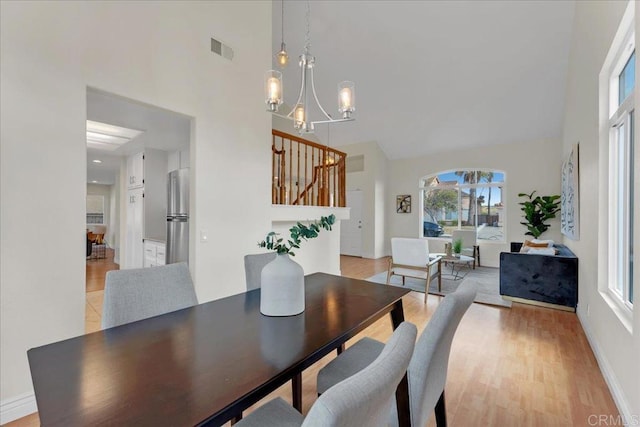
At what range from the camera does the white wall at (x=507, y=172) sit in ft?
20.0

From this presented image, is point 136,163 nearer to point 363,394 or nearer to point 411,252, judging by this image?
point 411,252

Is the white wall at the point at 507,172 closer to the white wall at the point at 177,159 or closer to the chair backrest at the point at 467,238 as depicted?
the chair backrest at the point at 467,238

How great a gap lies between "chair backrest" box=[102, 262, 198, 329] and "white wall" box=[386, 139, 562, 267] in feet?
22.8

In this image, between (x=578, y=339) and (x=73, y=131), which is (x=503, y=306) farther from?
(x=73, y=131)

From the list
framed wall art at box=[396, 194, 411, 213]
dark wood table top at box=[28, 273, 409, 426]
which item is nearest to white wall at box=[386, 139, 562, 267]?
framed wall art at box=[396, 194, 411, 213]

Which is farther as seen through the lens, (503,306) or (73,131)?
(503,306)

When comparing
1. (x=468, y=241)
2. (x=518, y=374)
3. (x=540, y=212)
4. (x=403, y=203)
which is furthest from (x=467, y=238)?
(x=518, y=374)

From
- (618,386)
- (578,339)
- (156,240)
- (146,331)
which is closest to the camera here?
(146,331)

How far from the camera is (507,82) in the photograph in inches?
196

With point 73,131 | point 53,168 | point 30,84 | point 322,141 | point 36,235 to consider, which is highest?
point 322,141

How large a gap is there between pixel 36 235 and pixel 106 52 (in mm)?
1410

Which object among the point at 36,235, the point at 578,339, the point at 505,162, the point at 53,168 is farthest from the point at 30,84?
the point at 505,162

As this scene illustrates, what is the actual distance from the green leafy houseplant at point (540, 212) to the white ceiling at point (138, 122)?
21.8 feet

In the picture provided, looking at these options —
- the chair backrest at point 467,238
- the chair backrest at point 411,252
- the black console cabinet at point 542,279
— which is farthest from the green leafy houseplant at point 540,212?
the chair backrest at point 411,252
